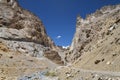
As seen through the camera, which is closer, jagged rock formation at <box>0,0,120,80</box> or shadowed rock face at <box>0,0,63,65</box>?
jagged rock formation at <box>0,0,120,80</box>

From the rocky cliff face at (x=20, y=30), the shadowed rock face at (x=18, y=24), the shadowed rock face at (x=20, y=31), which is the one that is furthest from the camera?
the shadowed rock face at (x=18, y=24)

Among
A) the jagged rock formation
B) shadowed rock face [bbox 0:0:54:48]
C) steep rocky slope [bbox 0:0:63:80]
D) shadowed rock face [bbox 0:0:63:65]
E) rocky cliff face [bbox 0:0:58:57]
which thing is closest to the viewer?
the jagged rock formation

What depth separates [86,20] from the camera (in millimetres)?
90375

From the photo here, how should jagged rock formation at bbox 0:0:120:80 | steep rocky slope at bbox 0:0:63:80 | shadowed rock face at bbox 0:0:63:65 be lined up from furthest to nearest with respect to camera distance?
shadowed rock face at bbox 0:0:63:65, steep rocky slope at bbox 0:0:63:80, jagged rock formation at bbox 0:0:120:80

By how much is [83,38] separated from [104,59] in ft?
158

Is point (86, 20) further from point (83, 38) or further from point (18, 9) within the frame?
point (18, 9)

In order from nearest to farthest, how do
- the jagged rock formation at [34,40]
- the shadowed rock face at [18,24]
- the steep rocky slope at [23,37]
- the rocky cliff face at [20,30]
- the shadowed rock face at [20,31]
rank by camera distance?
the jagged rock formation at [34,40]
the steep rocky slope at [23,37]
the shadowed rock face at [20,31]
the rocky cliff face at [20,30]
the shadowed rock face at [18,24]

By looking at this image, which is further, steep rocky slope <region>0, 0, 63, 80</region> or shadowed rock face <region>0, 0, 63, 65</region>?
shadowed rock face <region>0, 0, 63, 65</region>

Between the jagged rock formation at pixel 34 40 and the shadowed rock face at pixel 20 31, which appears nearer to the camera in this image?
the jagged rock formation at pixel 34 40

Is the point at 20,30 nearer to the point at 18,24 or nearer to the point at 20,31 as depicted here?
the point at 20,31

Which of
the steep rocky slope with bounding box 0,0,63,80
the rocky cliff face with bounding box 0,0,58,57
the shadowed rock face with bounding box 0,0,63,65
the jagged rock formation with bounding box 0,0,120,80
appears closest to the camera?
the jagged rock formation with bounding box 0,0,120,80

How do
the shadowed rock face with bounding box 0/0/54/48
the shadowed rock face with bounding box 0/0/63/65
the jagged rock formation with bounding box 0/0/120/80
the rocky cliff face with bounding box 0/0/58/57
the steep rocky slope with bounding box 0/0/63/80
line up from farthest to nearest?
the shadowed rock face with bounding box 0/0/54/48
the rocky cliff face with bounding box 0/0/58/57
the shadowed rock face with bounding box 0/0/63/65
the steep rocky slope with bounding box 0/0/63/80
the jagged rock formation with bounding box 0/0/120/80

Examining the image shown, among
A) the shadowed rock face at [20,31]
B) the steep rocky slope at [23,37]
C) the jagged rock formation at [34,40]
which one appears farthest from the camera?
the shadowed rock face at [20,31]

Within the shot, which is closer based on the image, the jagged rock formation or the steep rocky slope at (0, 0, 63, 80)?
the jagged rock formation
